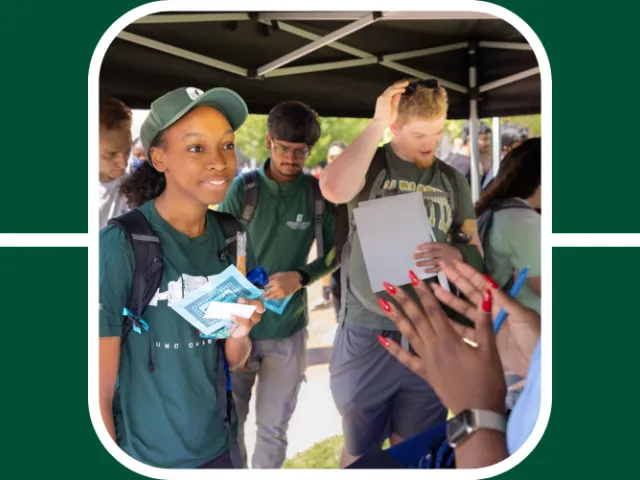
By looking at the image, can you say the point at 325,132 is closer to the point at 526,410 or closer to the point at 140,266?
the point at 140,266

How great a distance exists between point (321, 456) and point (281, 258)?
0.60 metres

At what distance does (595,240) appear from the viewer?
7.32 feet

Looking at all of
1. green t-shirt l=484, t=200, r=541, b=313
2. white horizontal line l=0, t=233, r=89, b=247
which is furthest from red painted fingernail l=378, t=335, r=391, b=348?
white horizontal line l=0, t=233, r=89, b=247

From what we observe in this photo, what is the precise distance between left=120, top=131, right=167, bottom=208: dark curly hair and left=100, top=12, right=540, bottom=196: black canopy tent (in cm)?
18

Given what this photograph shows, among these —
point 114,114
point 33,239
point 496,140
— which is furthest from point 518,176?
point 33,239

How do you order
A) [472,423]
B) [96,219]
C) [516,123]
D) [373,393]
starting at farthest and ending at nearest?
[373,393], [516,123], [96,219], [472,423]

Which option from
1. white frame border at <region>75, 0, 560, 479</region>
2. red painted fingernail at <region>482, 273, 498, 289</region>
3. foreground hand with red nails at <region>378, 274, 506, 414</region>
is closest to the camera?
foreground hand with red nails at <region>378, 274, 506, 414</region>

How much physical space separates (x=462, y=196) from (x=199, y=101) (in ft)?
2.60

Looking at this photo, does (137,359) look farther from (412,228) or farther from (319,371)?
(412,228)

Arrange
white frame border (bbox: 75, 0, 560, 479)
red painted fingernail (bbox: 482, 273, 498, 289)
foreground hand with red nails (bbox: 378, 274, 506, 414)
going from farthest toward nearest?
red painted fingernail (bbox: 482, 273, 498, 289)
white frame border (bbox: 75, 0, 560, 479)
foreground hand with red nails (bbox: 378, 274, 506, 414)

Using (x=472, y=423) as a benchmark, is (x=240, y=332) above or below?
above

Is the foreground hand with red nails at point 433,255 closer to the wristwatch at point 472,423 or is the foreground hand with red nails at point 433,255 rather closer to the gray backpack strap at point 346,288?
the gray backpack strap at point 346,288

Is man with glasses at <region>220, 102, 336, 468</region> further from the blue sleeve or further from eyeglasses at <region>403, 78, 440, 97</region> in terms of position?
the blue sleeve

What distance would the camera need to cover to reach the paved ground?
2.33 metres
